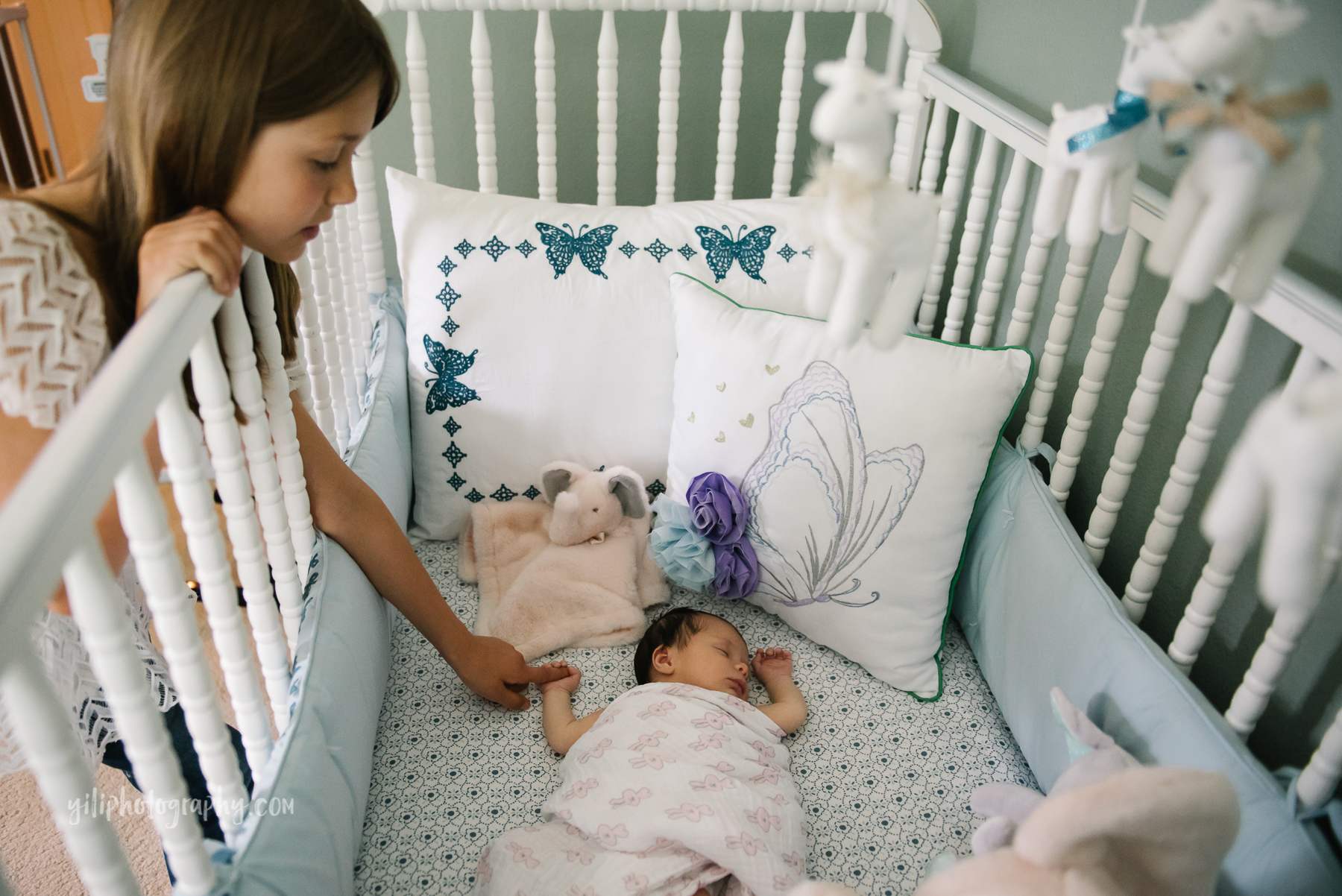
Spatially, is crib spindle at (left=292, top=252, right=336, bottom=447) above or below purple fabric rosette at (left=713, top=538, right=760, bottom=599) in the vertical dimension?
above

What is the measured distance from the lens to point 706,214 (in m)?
1.35

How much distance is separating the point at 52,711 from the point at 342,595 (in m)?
0.53

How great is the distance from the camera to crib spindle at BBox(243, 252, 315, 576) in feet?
2.62

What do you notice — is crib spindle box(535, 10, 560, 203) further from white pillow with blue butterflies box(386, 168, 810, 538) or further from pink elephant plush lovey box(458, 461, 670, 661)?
pink elephant plush lovey box(458, 461, 670, 661)

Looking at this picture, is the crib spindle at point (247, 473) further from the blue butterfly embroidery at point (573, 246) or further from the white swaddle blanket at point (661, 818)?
the blue butterfly embroidery at point (573, 246)

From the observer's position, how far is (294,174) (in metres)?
0.73

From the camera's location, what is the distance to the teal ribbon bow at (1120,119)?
1.52 feet

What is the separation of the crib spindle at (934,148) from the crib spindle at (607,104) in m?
0.48

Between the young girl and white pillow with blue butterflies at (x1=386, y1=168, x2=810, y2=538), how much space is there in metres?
0.46

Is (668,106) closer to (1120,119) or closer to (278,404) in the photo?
(278,404)

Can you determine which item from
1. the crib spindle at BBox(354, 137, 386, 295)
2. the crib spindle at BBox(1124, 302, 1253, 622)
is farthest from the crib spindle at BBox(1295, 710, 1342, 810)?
the crib spindle at BBox(354, 137, 386, 295)

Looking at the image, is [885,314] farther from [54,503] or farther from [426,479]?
[426,479]

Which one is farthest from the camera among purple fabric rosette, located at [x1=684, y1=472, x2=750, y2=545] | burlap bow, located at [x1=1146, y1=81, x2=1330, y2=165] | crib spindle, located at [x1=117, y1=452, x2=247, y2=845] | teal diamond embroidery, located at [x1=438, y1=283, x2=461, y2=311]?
teal diamond embroidery, located at [x1=438, y1=283, x2=461, y2=311]

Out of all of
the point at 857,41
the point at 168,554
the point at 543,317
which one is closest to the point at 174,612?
the point at 168,554
